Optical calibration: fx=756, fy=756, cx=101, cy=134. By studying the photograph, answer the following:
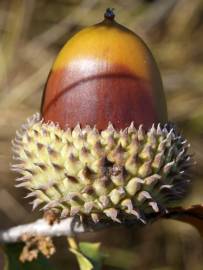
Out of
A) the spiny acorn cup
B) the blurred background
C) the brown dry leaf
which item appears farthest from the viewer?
the blurred background

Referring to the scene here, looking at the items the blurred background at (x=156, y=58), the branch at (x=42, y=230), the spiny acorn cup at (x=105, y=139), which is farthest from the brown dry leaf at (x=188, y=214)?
A: the blurred background at (x=156, y=58)

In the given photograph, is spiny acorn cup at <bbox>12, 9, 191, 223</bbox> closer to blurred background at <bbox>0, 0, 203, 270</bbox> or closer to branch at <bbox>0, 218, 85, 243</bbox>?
branch at <bbox>0, 218, 85, 243</bbox>

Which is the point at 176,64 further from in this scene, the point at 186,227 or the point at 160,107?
the point at 160,107

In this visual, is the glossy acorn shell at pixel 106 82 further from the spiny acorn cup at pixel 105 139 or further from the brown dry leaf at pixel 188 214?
the brown dry leaf at pixel 188 214

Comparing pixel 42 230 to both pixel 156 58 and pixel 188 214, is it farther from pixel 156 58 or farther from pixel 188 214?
pixel 156 58

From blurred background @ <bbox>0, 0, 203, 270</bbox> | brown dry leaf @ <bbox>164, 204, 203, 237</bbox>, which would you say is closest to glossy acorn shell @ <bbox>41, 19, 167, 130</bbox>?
brown dry leaf @ <bbox>164, 204, 203, 237</bbox>

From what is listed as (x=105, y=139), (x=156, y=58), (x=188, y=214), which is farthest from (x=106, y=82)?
(x=156, y=58)
